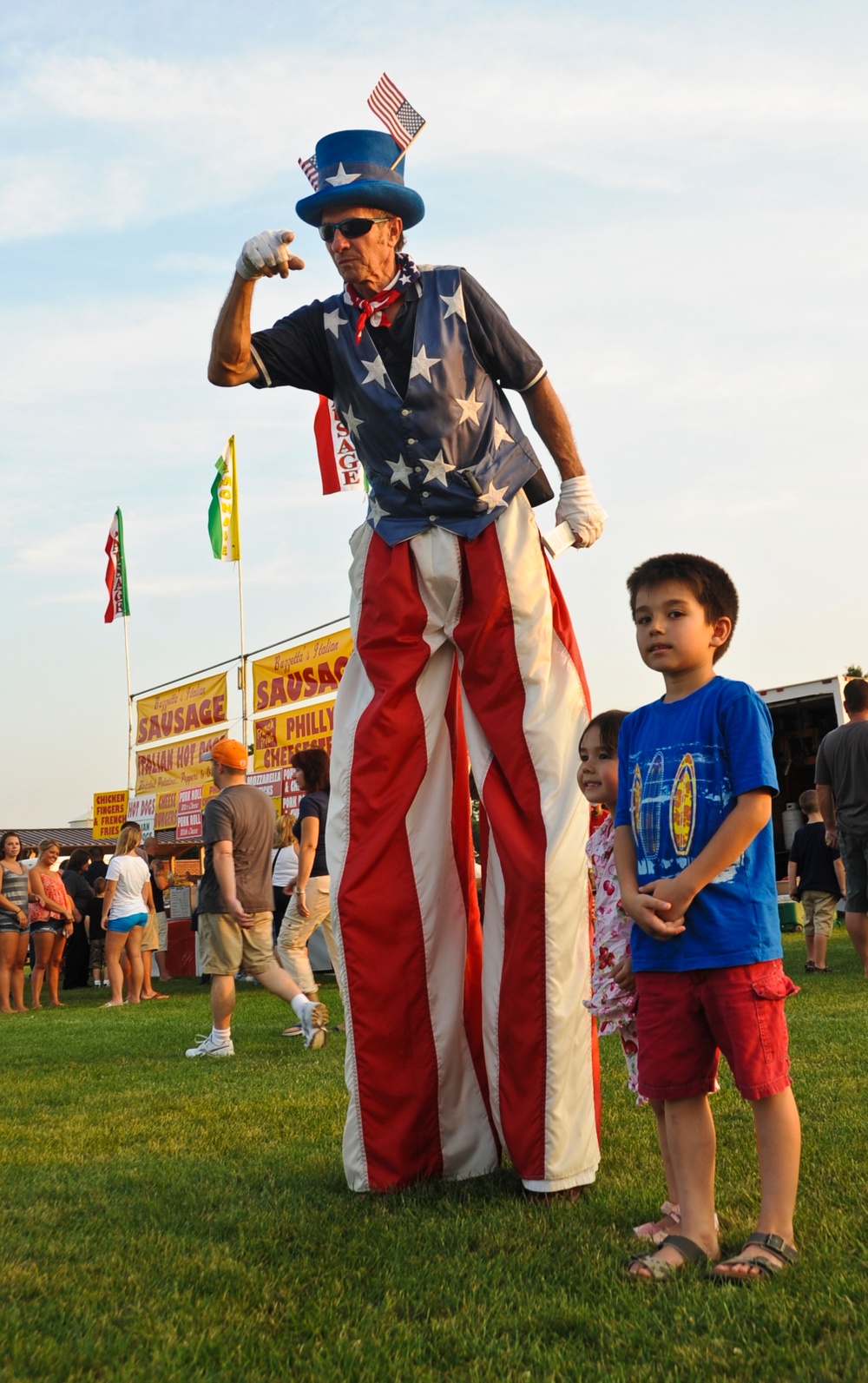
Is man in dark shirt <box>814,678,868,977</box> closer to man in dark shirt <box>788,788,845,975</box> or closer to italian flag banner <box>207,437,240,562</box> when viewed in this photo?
man in dark shirt <box>788,788,845,975</box>

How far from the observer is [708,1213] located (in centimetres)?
252

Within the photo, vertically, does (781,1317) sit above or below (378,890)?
below

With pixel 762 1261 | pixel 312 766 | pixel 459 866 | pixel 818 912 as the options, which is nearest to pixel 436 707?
pixel 459 866

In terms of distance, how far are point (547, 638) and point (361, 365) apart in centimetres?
90

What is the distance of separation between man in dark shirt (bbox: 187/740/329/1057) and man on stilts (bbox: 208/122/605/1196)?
14.1ft

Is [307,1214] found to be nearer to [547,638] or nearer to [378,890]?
[378,890]

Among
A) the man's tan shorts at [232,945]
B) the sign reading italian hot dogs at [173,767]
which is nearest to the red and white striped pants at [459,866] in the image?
the man's tan shorts at [232,945]

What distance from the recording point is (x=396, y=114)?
360cm

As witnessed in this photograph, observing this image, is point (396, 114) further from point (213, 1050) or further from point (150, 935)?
point (150, 935)

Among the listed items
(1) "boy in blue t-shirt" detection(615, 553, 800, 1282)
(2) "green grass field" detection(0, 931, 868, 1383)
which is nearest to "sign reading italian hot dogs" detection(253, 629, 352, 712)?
(2) "green grass field" detection(0, 931, 868, 1383)

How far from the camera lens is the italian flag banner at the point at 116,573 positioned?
2383 centimetres

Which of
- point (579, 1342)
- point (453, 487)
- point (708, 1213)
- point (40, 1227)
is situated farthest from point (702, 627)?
point (40, 1227)

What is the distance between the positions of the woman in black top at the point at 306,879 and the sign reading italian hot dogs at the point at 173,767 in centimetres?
1022

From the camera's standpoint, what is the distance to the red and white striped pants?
3.16 meters
